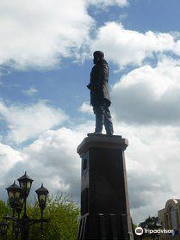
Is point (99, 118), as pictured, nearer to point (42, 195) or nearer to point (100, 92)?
point (100, 92)

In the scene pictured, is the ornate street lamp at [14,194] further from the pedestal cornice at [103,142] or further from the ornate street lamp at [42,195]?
the pedestal cornice at [103,142]

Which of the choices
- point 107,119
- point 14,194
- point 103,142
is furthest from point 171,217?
point 103,142

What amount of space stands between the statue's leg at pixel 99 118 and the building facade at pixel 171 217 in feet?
117

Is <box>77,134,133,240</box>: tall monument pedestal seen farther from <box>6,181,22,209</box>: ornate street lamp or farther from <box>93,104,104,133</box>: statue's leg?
<box>6,181,22,209</box>: ornate street lamp

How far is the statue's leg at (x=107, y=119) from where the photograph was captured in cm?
1158

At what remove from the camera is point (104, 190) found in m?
9.99

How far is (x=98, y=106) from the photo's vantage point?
11875 millimetres

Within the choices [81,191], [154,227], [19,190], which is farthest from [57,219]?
[81,191]

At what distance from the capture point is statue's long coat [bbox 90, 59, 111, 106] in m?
11.9

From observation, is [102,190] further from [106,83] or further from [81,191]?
[106,83]


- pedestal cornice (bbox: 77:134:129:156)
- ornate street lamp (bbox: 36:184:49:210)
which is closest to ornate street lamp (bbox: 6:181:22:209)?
ornate street lamp (bbox: 36:184:49:210)

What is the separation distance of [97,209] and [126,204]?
917 millimetres

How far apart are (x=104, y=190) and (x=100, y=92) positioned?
364 cm

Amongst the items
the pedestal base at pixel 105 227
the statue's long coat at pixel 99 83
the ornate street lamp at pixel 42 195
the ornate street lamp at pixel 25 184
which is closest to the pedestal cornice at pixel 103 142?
the statue's long coat at pixel 99 83
